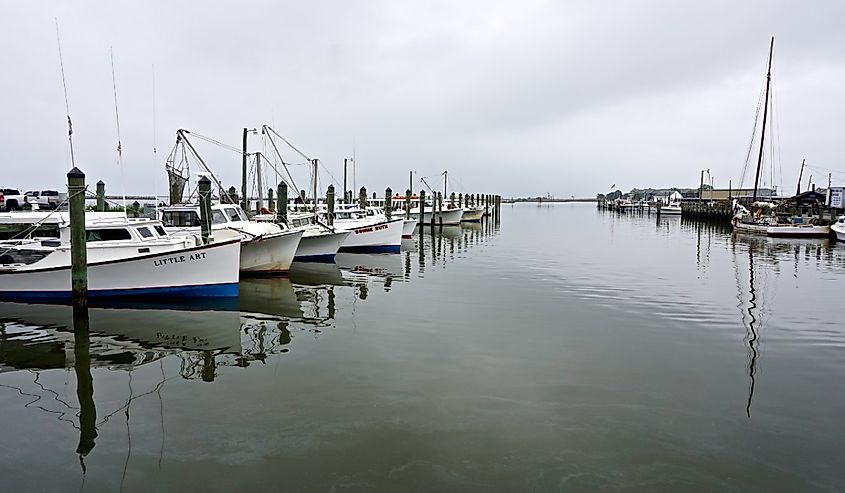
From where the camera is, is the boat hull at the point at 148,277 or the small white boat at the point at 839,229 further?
the small white boat at the point at 839,229

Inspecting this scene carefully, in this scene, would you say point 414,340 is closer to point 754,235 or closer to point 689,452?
point 689,452

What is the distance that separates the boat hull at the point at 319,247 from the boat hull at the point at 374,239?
403 cm

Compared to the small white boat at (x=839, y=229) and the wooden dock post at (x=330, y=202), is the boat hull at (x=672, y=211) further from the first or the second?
the wooden dock post at (x=330, y=202)

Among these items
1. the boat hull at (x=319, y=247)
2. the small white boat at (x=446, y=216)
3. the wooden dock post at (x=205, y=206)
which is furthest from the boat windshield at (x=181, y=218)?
the small white boat at (x=446, y=216)

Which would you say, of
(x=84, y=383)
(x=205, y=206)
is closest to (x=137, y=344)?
(x=84, y=383)

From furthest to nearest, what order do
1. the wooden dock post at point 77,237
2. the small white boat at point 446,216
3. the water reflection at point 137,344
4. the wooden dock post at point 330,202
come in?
the small white boat at point 446,216
the wooden dock post at point 330,202
the wooden dock post at point 77,237
the water reflection at point 137,344

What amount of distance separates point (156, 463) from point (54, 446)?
4.80 ft

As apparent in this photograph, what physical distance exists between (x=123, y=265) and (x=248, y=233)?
5363 mm

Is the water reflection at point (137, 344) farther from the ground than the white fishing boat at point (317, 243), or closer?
closer

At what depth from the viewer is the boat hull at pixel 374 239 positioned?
3055cm

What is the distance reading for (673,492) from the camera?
566 cm

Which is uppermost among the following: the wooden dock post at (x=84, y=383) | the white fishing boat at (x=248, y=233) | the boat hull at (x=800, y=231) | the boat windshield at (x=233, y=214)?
the boat windshield at (x=233, y=214)

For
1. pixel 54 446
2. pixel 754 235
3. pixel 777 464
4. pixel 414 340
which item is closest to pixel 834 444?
pixel 777 464

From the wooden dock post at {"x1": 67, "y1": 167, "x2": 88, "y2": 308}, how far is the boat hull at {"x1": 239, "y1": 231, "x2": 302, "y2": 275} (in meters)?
7.11
